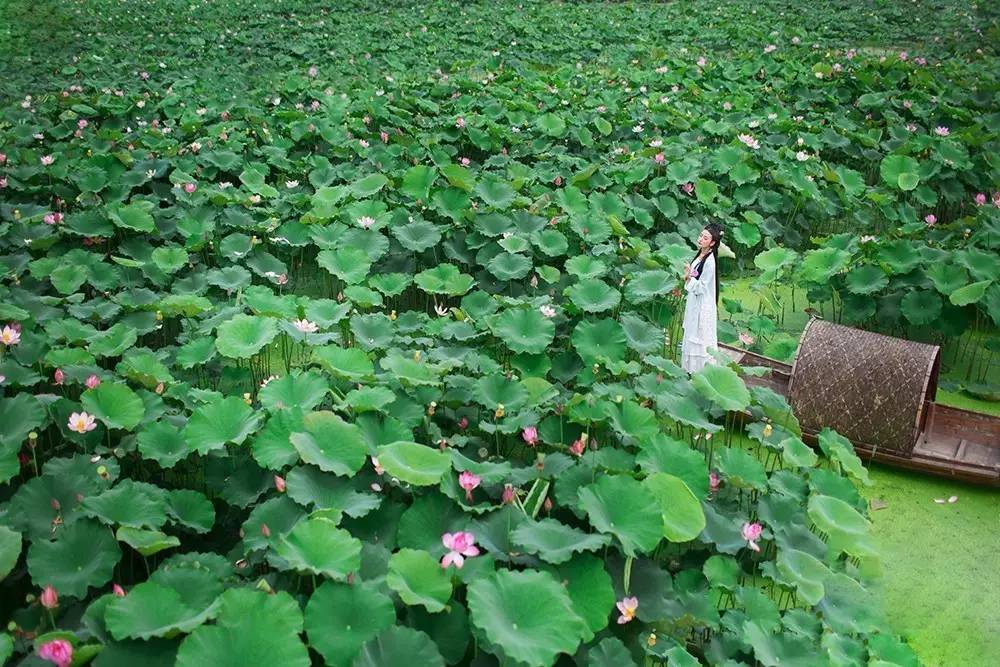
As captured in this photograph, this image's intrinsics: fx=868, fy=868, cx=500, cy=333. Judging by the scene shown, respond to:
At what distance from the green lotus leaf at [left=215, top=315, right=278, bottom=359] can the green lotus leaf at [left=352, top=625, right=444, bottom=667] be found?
164cm

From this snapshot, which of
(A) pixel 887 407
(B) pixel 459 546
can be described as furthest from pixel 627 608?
(A) pixel 887 407

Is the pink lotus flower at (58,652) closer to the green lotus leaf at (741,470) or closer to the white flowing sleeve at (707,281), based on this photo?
the green lotus leaf at (741,470)

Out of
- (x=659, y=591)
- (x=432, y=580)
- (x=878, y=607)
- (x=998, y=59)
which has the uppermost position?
(x=998, y=59)

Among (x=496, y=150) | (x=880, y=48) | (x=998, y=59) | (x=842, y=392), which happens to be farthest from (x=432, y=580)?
(x=880, y=48)

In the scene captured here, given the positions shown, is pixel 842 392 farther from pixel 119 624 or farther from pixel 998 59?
pixel 998 59

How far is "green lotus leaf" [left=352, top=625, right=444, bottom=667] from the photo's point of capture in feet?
6.56

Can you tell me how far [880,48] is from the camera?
34.6 feet

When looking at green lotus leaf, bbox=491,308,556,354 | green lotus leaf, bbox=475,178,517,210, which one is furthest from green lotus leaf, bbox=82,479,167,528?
green lotus leaf, bbox=475,178,517,210

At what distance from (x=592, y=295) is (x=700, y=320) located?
529 millimetres

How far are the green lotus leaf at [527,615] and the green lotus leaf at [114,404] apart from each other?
59.3 inches

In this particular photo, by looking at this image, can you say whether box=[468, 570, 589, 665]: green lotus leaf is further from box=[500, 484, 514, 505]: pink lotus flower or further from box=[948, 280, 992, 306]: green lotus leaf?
box=[948, 280, 992, 306]: green lotus leaf

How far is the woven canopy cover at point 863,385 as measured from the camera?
3.52 metres

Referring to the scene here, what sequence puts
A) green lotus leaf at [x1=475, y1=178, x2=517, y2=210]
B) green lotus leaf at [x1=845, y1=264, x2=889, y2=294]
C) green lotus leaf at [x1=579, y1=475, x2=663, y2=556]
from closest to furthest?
green lotus leaf at [x1=579, y1=475, x2=663, y2=556] < green lotus leaf at [x1=845, y1=264, x2=889, y2=294] < green lotus leaf at [x1=475, y1=178, x2=517, y2=210]

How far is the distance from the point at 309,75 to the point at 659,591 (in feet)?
23.9
